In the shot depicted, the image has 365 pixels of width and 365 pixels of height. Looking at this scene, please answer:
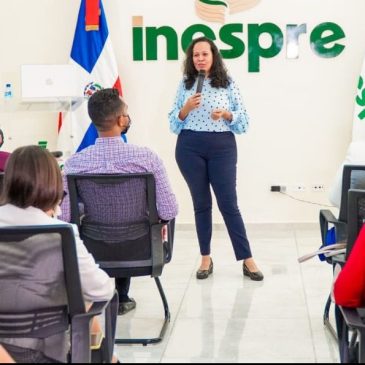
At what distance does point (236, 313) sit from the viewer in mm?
3469

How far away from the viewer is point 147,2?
18.4ft

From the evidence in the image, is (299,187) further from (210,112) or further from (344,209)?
(344,209)

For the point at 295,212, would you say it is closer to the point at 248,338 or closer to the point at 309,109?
the point at 309,109

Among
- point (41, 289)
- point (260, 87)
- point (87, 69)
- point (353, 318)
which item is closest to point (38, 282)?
point (41, 289)

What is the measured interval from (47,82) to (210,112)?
5.84ft

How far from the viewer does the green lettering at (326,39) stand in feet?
17.9

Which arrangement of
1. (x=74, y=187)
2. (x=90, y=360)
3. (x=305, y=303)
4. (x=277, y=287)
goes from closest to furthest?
(x=90, y=360)
(x=74, y=187)
(x=305, y=303)
(x=277, y=287)

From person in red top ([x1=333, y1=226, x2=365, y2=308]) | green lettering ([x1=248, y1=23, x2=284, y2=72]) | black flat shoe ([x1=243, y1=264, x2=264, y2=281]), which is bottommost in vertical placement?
black flat shoe ([x1=243, y1=264, x2=264, y2=281])

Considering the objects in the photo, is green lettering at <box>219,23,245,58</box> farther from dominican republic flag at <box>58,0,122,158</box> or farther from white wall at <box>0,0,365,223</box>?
dominican republic flag at <box>58,0,122,158</box>

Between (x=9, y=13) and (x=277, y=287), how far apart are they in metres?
3.49

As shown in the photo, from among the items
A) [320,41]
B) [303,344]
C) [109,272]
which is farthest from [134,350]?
[320,41]

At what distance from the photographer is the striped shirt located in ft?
13.0

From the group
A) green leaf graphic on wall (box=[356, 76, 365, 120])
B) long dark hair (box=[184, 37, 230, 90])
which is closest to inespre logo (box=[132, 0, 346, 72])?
green leaf graphic on wall (box=[356, 76, 365, 120])

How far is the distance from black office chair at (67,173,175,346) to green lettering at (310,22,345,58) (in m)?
3.16
